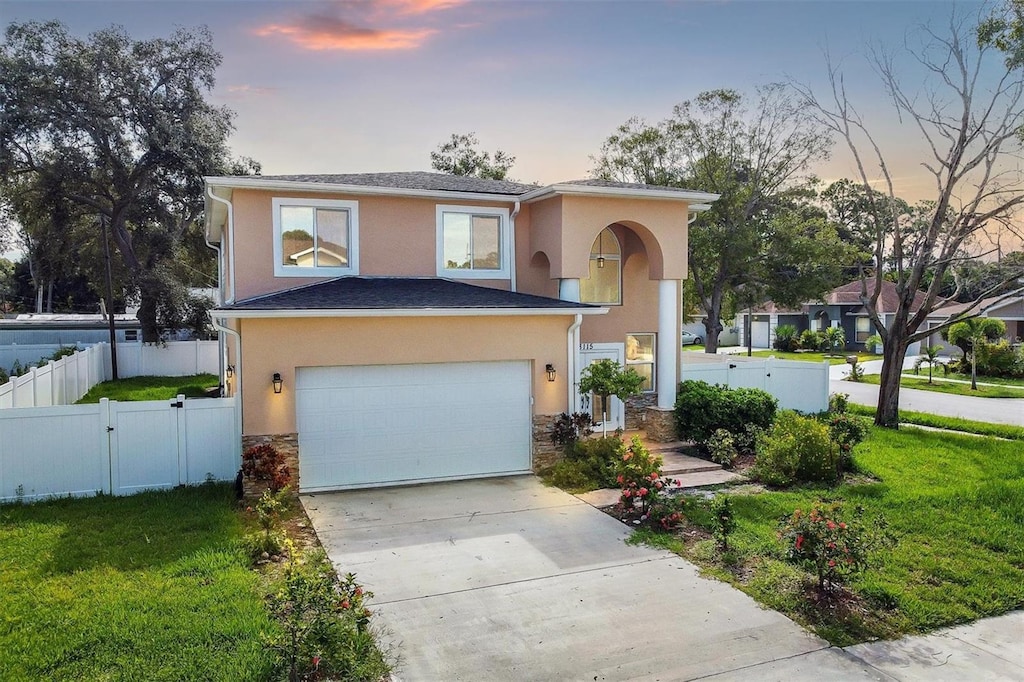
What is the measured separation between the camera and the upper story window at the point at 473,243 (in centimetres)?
1363

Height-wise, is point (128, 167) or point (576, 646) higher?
point (128, 167)

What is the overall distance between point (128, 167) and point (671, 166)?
2169cm

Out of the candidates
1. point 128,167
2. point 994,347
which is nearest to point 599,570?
point 128,167

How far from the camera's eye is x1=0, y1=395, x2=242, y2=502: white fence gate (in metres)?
9.70

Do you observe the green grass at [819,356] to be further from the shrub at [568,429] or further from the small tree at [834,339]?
the shrub at [568,429]

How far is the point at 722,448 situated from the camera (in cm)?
1269

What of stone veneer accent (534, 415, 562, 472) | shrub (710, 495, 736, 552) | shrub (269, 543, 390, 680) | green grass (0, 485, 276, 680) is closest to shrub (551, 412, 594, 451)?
stone veneer accent (534, 415, 562, 472)

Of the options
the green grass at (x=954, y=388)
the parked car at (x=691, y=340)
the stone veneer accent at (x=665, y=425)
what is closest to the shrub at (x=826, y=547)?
the stone veneer accent at (x=665, y=425)

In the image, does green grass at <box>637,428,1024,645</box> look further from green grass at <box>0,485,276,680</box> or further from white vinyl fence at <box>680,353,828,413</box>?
green grass at <box>0,485,276,680</box>

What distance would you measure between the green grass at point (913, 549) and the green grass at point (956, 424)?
10.9 ft

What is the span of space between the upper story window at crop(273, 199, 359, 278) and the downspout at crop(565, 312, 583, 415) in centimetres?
425

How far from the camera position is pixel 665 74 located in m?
14.7

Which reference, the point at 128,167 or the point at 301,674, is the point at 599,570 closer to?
the point at 301,674

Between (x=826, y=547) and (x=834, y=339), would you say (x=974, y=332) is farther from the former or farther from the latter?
(x=826, y=547)
